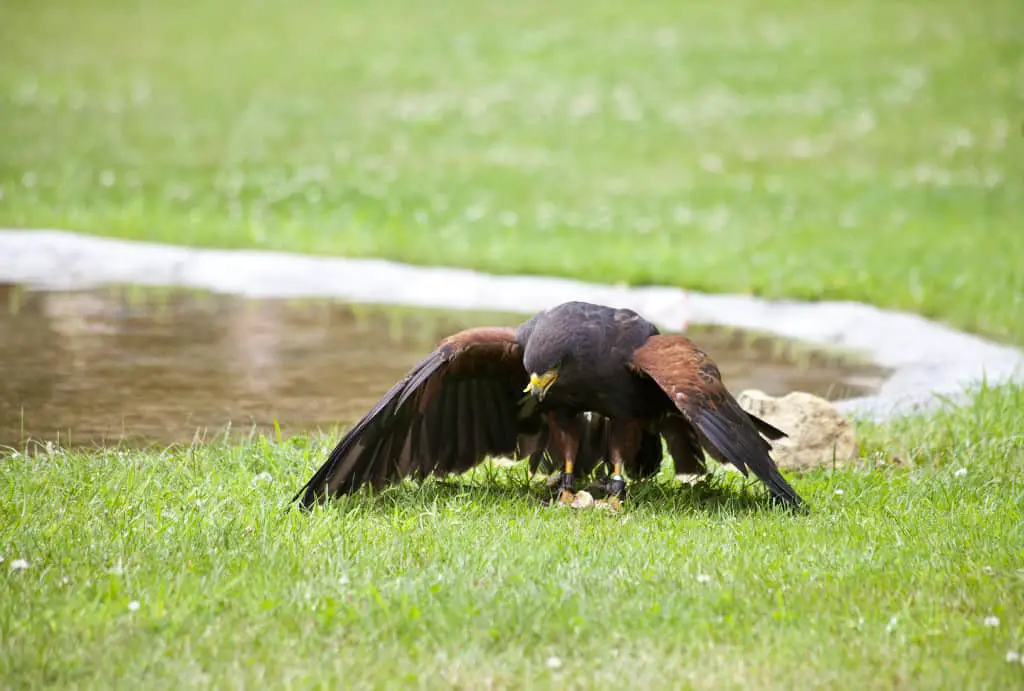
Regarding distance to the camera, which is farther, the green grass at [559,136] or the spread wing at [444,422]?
the green grass at [559,136]

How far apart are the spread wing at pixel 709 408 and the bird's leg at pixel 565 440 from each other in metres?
0.49

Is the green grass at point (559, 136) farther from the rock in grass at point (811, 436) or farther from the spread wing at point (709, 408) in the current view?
the spread wing at point (709, 408)

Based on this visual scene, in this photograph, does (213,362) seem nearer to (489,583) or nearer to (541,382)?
(541,382)

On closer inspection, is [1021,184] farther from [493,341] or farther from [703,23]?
[493,341]

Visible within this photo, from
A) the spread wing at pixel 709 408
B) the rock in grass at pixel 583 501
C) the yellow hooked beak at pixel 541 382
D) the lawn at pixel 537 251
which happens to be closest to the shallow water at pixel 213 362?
the lawn at pixel 537 251

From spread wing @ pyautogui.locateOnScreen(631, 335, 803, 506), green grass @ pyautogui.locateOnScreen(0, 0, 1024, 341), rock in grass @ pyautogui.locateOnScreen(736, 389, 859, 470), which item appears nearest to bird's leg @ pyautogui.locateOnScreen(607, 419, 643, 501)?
spread wing @ pyautogui.locateOnScreen(631, 335, 803, 506)

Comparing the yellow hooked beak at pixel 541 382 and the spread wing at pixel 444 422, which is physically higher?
the yellow hooked beak at pixel 541 382

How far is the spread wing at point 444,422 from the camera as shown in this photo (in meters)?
5.80

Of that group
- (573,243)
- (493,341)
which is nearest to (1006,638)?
(493,341)

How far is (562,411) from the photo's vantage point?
6.09 m

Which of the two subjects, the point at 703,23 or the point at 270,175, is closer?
the point at 270,175

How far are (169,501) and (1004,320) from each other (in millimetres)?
6014

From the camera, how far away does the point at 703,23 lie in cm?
2173

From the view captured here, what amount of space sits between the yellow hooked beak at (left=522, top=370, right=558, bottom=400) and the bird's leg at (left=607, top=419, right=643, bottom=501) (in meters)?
0.55
